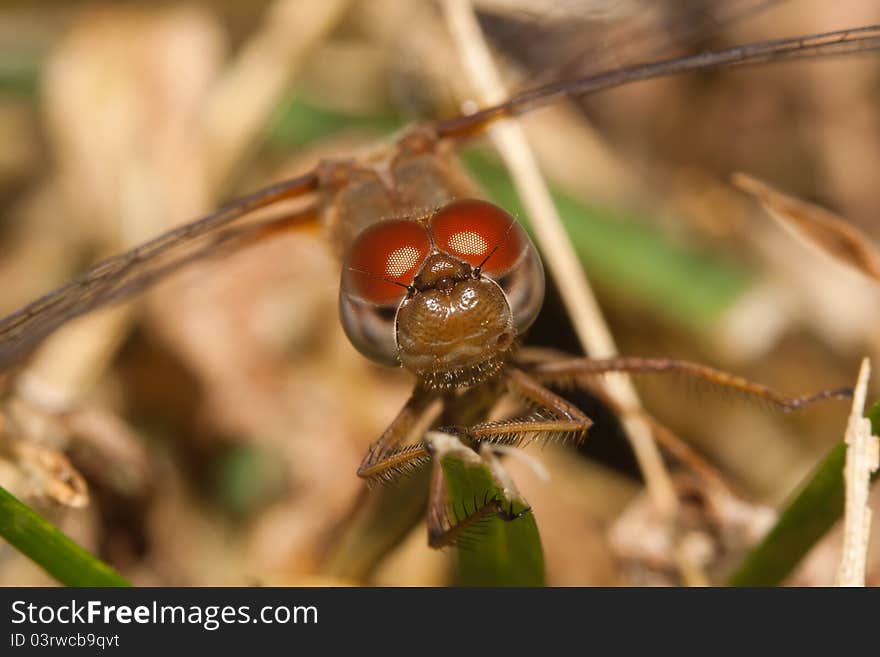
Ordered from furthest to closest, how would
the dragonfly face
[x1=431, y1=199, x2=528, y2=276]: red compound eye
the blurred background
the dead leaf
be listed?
the blurred background < the dead leaf < [x1=431, y1=199, x2=528, y2=276]: red compound eye < the dragonfly face

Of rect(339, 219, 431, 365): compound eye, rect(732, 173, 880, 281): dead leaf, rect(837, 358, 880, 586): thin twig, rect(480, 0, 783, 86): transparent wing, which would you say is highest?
rect(480, 0, 783, 86): transparent wing

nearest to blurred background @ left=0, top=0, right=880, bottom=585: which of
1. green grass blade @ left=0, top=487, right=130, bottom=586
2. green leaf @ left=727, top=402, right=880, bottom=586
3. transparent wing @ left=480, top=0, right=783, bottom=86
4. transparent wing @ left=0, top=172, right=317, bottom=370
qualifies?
transparent wing @ left=480, top=0, right=783, bottom=86

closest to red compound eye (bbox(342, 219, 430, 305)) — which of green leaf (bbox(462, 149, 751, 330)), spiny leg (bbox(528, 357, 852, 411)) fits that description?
spiny leg (bbox(528, 357, 852, 411))

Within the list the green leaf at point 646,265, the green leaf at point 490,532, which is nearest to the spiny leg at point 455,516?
the green leaf at point 490,532

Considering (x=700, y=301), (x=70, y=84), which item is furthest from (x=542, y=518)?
(x=70, y=84)

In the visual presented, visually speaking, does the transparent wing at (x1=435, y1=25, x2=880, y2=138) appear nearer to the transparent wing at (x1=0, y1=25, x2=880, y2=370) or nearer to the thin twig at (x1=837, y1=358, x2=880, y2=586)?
the transparent wing at (x1=0, y1=25, x2=880, y2=370)

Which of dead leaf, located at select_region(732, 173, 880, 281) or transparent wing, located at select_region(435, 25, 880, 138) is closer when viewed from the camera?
dead leaf, located at select_region(732, 173, 880, 281)

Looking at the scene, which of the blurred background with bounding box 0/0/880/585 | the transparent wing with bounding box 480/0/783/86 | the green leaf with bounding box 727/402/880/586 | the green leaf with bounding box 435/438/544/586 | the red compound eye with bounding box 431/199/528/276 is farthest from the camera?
the transparent wing with bounding box 480/0/783/86

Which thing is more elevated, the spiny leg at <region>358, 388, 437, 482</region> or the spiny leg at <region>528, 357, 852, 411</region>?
the spiny leg at <region>528, 357, 852, 411</region>
